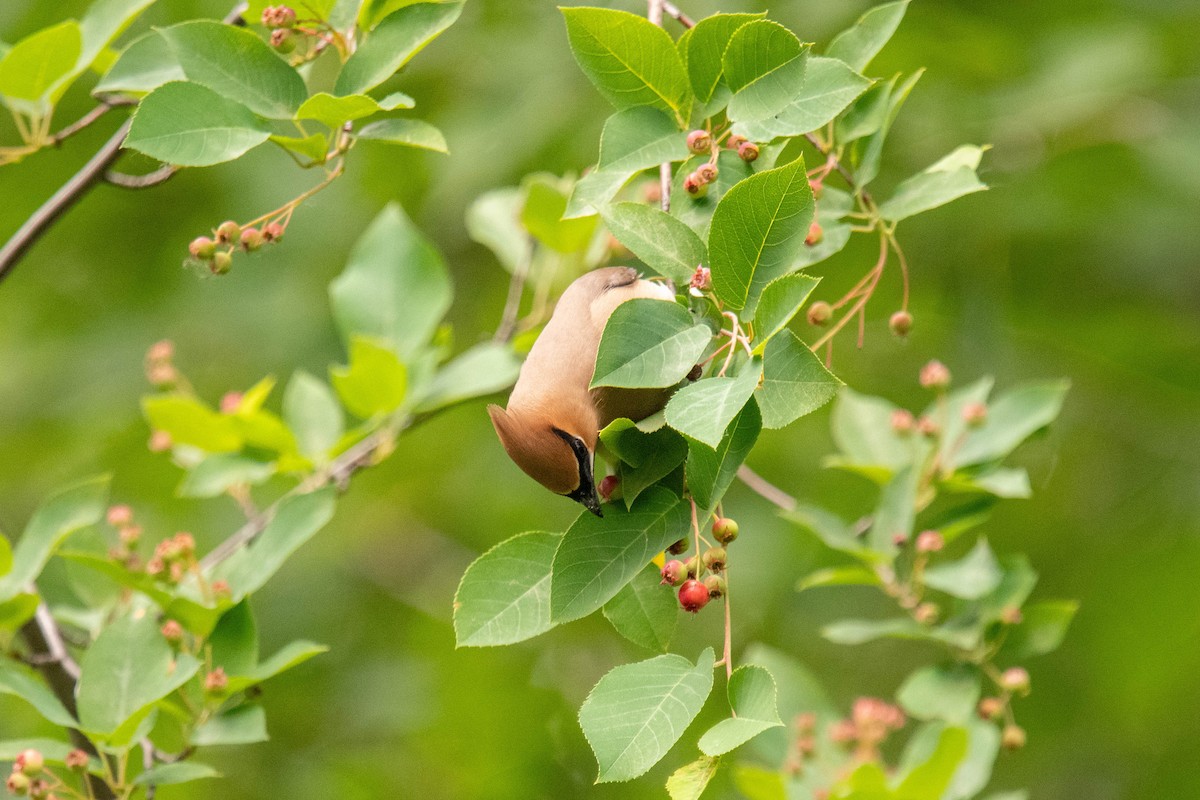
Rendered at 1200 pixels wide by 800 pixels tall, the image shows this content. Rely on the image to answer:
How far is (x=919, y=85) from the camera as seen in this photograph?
4145 mm

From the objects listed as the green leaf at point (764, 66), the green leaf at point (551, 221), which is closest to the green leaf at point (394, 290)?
the green leaf at point (551, 221)

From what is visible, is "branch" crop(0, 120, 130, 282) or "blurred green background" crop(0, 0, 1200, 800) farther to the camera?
"blurred green background" crop(0, 0, 1200, 800)

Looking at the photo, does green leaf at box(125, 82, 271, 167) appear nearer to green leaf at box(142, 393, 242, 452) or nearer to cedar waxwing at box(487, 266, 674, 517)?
cedar waxwing at box(487, 266, 674, 517)

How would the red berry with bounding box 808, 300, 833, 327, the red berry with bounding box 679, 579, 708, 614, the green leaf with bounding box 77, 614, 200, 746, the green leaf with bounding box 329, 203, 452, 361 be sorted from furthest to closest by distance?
the green leaf with bounding box 329, 203, 452, 361, the green leaf with bounding box 77, 614, 200, 746, the red berry with bounding box 808, 300, 833, 327, the red berry with bounding box 679, 579, 708, 614

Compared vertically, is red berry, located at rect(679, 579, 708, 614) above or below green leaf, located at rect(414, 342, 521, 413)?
above

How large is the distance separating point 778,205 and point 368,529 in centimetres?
404

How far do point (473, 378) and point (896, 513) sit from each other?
906 mm

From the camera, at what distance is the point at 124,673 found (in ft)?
6.65

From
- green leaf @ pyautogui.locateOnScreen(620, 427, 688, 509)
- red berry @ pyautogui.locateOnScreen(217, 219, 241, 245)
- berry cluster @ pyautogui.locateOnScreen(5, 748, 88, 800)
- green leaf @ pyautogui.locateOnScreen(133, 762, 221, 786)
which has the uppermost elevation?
red berry @ pyautogui.locateOnScreen(217, 219, 241, 245)

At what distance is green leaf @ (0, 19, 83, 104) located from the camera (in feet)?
7.10

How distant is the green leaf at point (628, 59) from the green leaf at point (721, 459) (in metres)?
0.43

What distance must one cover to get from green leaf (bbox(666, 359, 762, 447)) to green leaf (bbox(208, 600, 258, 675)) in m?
1.05

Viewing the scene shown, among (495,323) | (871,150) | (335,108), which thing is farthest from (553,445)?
(495,323)

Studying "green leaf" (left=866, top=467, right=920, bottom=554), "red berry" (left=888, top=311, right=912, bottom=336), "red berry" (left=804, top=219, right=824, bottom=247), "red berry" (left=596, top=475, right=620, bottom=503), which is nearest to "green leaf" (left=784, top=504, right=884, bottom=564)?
"green leaf" (left=866, top=467, right=920, bottom=554)
